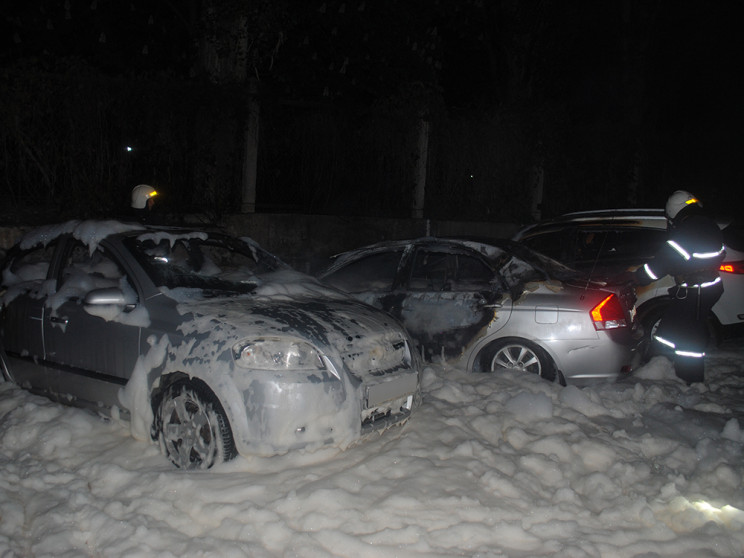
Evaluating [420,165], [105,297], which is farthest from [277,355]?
[420,165]

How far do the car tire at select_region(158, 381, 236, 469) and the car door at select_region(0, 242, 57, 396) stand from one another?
1342 mm

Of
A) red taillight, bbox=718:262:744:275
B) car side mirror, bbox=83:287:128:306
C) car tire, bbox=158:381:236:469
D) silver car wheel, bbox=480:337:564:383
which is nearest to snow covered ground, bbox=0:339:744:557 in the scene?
car tire, bbox=158:381:236:469

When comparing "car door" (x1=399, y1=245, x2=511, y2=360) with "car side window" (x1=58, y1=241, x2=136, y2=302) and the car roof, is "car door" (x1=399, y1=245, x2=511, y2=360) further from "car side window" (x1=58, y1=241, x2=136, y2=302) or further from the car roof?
"car side window" (x1=58, y1=241, x2=136, y2=302)

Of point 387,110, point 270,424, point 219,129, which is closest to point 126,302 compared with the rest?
point 270,424

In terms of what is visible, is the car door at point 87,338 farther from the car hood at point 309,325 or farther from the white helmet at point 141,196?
the white helmet at point 141,196

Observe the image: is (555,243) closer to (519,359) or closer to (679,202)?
(679,202)

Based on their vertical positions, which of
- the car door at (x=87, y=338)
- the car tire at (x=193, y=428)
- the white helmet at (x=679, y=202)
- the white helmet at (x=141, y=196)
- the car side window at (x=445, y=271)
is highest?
the white helmet at (x=679, y=202)

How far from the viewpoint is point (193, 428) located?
4.09 m

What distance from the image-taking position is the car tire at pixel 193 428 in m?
3.97

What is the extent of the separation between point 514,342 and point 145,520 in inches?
139

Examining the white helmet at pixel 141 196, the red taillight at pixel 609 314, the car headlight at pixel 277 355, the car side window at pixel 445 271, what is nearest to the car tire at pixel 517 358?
the red taillight at pixel 609 314

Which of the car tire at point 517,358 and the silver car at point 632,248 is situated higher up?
the silver car at point 632,248

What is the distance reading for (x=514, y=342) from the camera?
6027 millimetres

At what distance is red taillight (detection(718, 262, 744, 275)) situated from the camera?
7250 millimetres
